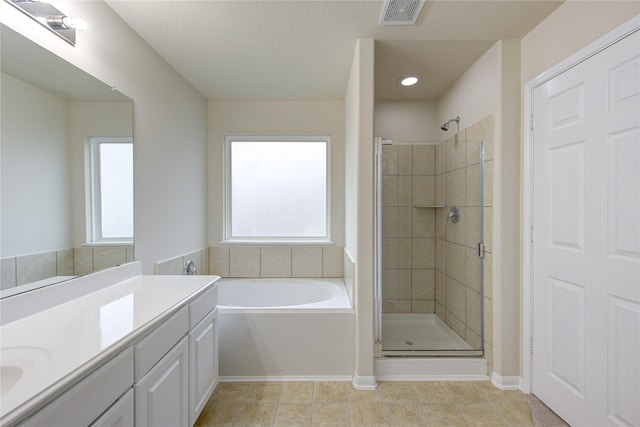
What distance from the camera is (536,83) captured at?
6.20ft

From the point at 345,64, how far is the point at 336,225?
1521mm

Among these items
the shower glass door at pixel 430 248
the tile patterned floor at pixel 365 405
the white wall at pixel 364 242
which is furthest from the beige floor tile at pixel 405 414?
the shower glass door at pixel 430 248

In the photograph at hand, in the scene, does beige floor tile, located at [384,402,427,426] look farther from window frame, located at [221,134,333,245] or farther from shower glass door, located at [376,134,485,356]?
window frame, located at [221,134,333,245]

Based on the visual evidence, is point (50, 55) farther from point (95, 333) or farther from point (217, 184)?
point (217, 184)

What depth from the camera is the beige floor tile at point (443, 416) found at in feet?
5.73

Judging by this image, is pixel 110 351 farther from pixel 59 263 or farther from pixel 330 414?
pixel 330 414

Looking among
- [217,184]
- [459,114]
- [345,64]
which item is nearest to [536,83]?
[459,114]

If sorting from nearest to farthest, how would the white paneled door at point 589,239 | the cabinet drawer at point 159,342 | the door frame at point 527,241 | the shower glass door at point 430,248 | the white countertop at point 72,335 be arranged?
1. the white countertop at point 72,335
2. the cabinet drawer at point 159,342
3. the white paneled door at point 589,239
4. the door frame at point 527,241
5. the shower glass door at point 430,248

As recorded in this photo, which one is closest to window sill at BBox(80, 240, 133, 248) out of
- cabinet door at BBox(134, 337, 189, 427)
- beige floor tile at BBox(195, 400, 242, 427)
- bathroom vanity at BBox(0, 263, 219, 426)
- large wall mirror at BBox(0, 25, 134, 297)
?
large wall mirror at BBox(0, 25, 134, 297)

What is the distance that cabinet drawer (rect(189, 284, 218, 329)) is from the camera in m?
1.54

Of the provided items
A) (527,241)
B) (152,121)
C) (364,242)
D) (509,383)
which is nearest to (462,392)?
(509,383)

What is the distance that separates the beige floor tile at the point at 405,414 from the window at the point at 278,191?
5.54 feet

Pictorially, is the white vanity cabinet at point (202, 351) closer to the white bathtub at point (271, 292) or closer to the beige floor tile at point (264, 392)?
the beige floor tile at point (264, 392)

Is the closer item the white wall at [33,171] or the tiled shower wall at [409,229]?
the white wall at [33,171]
